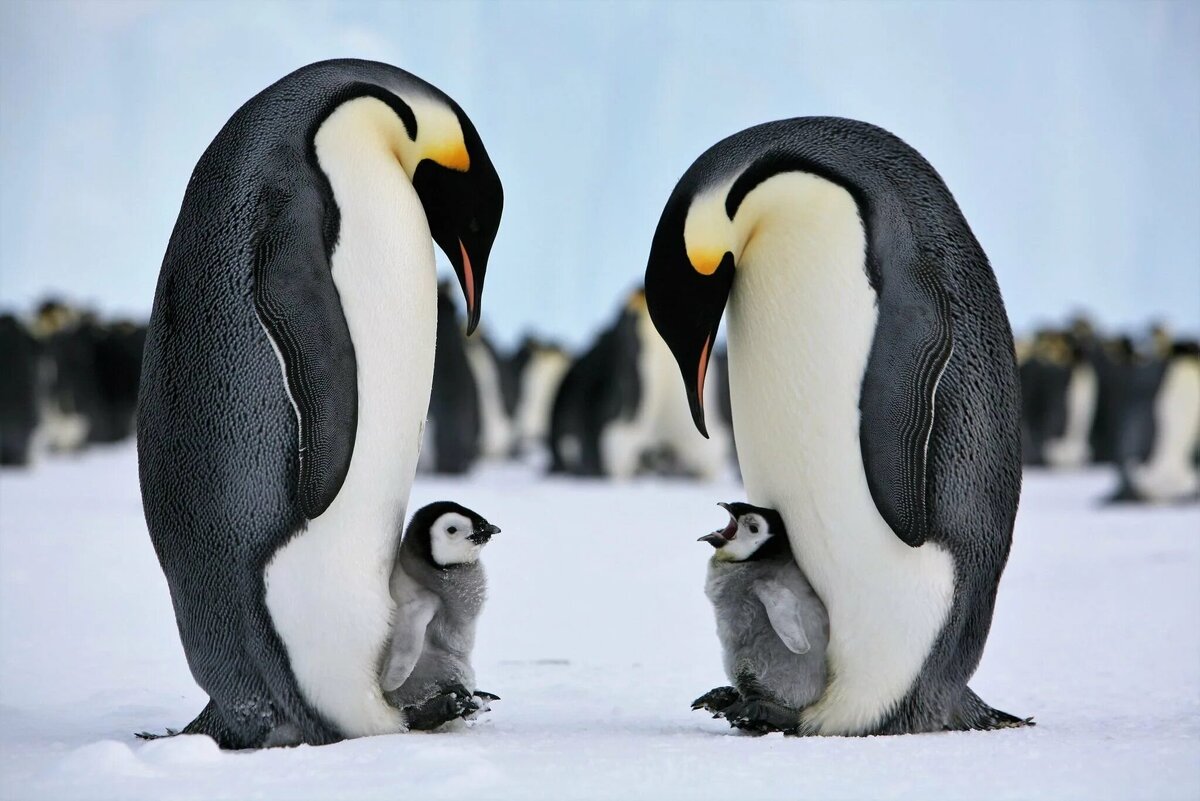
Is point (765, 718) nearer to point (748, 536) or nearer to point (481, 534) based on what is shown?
point (748, 536)

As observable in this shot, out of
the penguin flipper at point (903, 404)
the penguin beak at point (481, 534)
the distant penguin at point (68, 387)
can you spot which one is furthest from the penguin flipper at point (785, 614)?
the distant penguin at point (68, 387)

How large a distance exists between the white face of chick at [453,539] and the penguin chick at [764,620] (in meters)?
0.42

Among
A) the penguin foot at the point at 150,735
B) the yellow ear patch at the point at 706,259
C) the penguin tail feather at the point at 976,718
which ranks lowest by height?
the penguin foot at the point at 150,735

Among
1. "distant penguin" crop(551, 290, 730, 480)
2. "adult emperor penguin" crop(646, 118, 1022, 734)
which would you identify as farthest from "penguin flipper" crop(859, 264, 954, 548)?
"distant penguin" crop(551, 290, 730, 480)

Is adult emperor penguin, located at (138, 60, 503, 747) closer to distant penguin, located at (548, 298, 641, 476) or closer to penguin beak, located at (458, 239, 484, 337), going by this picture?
penguin beak, located at (458, 239, 484, 337)

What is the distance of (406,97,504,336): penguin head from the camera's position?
9.00ft

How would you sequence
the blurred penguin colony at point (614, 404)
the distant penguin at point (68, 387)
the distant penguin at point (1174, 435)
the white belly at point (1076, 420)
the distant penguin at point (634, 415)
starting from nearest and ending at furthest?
the distant penguin at point (1174, 435) < the blurred penguin colony at point (614, 404) < the distant penguin at point (634, 415) < the distant penguin at point (68, 387) < the white belly at point (1076, 420)

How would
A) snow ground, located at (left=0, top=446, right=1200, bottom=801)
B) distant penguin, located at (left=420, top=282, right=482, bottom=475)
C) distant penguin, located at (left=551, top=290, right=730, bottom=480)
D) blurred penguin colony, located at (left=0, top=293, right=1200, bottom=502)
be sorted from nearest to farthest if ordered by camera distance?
snow ground, located at (left=0, top=446, right=1200, bottom=801), blurred penguin colony, located at (left=0, top=293, right=1200, bottom=502), distant penguin, located at (left=420, top=282, right=482, bottom=475), distant penguin, located at (left=551, top=290, right=730, bottom=480)

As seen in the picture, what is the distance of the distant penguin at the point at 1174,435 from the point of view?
29.1 ft

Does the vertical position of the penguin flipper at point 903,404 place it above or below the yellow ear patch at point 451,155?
below

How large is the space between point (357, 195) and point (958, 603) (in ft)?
4.30

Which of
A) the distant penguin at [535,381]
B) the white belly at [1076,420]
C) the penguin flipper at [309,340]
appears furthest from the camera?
the distant penguin at [535,381]

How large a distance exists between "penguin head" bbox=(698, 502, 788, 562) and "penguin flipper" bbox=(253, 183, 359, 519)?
70 cm

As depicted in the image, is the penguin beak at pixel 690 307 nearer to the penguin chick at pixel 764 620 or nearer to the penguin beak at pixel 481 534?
the penguin chick at pixel 764 620
